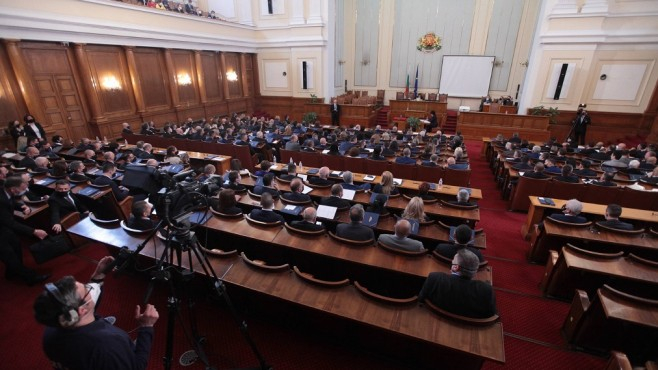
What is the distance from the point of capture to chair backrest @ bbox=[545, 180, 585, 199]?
6.37 meters

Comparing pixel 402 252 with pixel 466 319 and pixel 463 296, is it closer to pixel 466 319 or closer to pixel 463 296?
pixel 463 296

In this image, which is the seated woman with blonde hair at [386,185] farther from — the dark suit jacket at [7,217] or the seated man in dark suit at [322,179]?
the dark suit jacket at [7,217]

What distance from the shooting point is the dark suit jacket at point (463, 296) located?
105 inches

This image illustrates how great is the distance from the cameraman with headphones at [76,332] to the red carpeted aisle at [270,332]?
1.47 meters

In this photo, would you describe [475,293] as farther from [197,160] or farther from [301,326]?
[197,160]

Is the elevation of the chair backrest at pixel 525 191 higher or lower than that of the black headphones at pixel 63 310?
lower

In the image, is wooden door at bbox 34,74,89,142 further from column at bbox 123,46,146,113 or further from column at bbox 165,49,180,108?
column at bbox 165,49,180,108

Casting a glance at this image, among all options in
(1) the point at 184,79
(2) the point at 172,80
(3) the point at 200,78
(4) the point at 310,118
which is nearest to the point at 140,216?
(2) the point at 172,80

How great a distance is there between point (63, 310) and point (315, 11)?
16832 mm

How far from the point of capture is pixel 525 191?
22.3ft

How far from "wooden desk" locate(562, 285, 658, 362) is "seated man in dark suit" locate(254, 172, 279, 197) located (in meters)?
4.41

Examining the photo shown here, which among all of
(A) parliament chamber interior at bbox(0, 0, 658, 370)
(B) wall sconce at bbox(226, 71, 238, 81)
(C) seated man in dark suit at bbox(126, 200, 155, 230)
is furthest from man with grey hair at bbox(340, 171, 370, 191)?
(B) wall sconce at bbox(226, 71, 238, 81)

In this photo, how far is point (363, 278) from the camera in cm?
380

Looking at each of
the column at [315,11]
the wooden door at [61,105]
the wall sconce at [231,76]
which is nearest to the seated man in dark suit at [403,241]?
the wooden door at [61,105]
